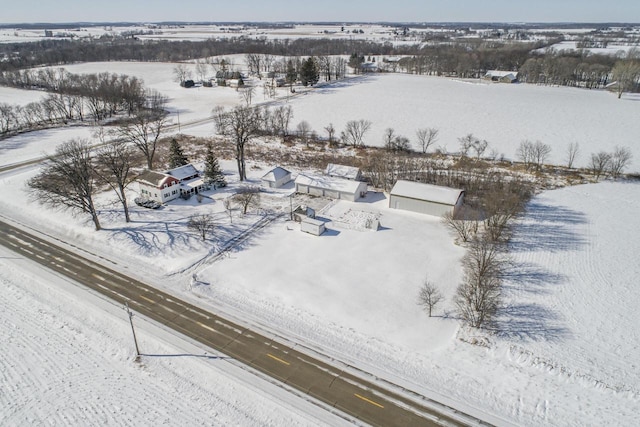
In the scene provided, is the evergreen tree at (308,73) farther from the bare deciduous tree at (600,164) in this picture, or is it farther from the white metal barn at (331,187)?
the bare deciduous tree at (600,164)

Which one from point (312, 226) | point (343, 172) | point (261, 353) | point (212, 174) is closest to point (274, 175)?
point (212, 174)

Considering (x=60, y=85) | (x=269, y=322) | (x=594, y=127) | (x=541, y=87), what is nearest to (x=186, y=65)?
(x=60, y=85)

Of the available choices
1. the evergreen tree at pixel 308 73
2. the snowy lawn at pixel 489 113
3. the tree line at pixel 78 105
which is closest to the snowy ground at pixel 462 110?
the snowy lawn at pixel 489 113

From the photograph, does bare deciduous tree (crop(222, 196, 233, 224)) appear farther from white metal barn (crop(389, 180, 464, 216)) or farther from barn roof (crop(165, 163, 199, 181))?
white metal barn (crop(389, 180, 464, 216))

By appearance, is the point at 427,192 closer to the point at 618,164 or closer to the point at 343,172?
the point at 343,172

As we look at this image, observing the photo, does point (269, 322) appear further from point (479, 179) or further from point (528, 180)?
point (528, 180)

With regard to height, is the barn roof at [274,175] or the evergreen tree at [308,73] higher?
the evergreen tree at [308,73]

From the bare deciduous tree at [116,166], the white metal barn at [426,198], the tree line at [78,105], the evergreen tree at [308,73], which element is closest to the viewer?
the bare deciduous tree at [116,166]

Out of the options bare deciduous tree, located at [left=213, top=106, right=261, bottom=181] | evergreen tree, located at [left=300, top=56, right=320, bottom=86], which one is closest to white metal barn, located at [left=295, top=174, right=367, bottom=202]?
bare deciduous tree, located at [left=213, top=106, right=261, bottom=181]
